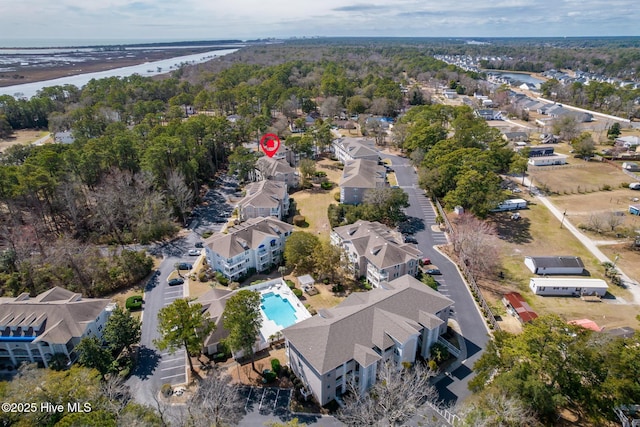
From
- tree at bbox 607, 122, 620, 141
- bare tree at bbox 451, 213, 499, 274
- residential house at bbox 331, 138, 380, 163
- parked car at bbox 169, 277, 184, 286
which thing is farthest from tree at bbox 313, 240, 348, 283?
tree at bbox 607, 122, 620, 141

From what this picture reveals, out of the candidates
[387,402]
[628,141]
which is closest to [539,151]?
[628,141]

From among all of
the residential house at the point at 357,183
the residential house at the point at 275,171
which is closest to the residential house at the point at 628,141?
the residential house at the point at 357,183

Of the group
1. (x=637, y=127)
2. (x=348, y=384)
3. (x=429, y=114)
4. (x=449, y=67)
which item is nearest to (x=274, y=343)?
(x=348, y=384)

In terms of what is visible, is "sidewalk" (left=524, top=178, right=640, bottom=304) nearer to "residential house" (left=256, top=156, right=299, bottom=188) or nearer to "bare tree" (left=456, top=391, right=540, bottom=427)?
"bare tree" (left=456, top=391, right=540, bottom=427)

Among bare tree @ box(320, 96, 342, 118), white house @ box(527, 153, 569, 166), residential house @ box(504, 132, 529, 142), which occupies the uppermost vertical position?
bare tree @ box(320, 96, 342, 118)

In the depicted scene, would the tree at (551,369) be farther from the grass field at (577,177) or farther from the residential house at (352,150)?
the residential house at (352,150)

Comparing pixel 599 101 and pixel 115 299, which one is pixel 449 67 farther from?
pixel 115 299
